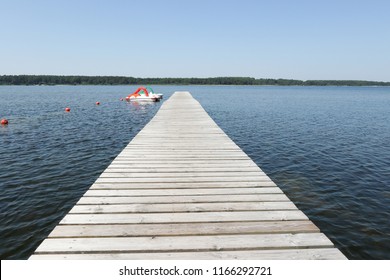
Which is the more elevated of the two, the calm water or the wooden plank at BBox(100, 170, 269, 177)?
the wooden plank at BBox(100, 170, 269, 177)

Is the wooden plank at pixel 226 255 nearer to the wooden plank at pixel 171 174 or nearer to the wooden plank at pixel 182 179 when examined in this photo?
the wooden plank at pixel 182 179

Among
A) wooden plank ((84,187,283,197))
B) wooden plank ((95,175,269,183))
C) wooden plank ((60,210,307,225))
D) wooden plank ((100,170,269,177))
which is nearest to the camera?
wooden plank ((60,210,307,225))

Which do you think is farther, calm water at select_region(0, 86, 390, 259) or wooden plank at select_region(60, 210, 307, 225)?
calm water at select_region(0, 86, 390, 259)

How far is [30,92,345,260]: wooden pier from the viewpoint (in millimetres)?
3102

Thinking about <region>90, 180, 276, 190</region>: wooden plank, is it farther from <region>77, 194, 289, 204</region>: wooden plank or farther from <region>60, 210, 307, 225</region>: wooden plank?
<region>60, 210, 307, 225</region>: wooden plank

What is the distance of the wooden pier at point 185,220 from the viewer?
310 cm

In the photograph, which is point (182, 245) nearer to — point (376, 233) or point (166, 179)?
point (166, 179)

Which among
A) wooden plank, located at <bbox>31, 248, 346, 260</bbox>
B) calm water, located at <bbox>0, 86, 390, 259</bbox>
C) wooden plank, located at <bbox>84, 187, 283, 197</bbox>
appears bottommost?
calm water, located at <bbox>0, 86, 390, 259</bbox>

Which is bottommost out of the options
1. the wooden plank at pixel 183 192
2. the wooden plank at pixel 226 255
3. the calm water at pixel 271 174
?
the calm water at pixel 271 174

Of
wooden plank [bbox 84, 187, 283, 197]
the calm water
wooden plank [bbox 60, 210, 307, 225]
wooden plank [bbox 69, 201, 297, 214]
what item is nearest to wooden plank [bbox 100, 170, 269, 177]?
wooden plank [bbox 84, 187, 283, 197]

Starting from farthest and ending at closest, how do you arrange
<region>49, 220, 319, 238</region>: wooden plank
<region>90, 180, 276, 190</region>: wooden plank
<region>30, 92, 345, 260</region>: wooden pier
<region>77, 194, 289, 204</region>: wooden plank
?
<region>90, 180, 276, 190</region>: wooden plank
<region>77, 194, 289, 204</region>: wooden plank
<region>49, 220, 319, 238</region>: wooden plank
<region>30, 92, 345, 260</region>: wooden pier

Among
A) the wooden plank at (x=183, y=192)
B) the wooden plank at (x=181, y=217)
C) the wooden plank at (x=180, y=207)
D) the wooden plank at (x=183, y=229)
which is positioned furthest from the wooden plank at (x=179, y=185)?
the wooden plank at (x=183, y=229)

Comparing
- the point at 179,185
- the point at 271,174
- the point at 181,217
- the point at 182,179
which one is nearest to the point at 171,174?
the point at 182,179
